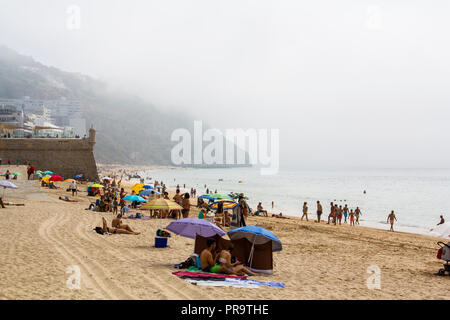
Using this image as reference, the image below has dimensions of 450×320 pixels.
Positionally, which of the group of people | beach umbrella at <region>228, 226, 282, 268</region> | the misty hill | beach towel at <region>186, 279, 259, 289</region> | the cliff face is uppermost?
the misty hill

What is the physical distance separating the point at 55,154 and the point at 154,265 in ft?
115

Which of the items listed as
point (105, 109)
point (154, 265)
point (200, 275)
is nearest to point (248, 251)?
point (200, 275)

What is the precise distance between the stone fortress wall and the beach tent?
109ft

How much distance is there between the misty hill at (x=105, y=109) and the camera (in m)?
143

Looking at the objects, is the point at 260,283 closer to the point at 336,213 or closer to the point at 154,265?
the point at 154,265

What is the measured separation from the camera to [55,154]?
38094 millimetres

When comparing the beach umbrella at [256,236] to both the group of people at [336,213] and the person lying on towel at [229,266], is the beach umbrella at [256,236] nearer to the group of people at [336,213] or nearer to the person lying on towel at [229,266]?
the person lying on towel at [229,266]

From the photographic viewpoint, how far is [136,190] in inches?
888

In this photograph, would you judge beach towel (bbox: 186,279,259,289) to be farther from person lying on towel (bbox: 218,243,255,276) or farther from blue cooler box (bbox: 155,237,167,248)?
blue cooler box (bbox: 155,237,167,248)

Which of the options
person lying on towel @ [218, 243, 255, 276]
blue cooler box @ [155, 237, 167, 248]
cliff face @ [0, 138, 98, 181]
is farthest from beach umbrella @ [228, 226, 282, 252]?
cliff face @ [0, 138, 98, 181]

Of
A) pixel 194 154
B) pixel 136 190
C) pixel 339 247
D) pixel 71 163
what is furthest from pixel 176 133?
pixel 339 247

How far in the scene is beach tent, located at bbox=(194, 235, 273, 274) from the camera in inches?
300
